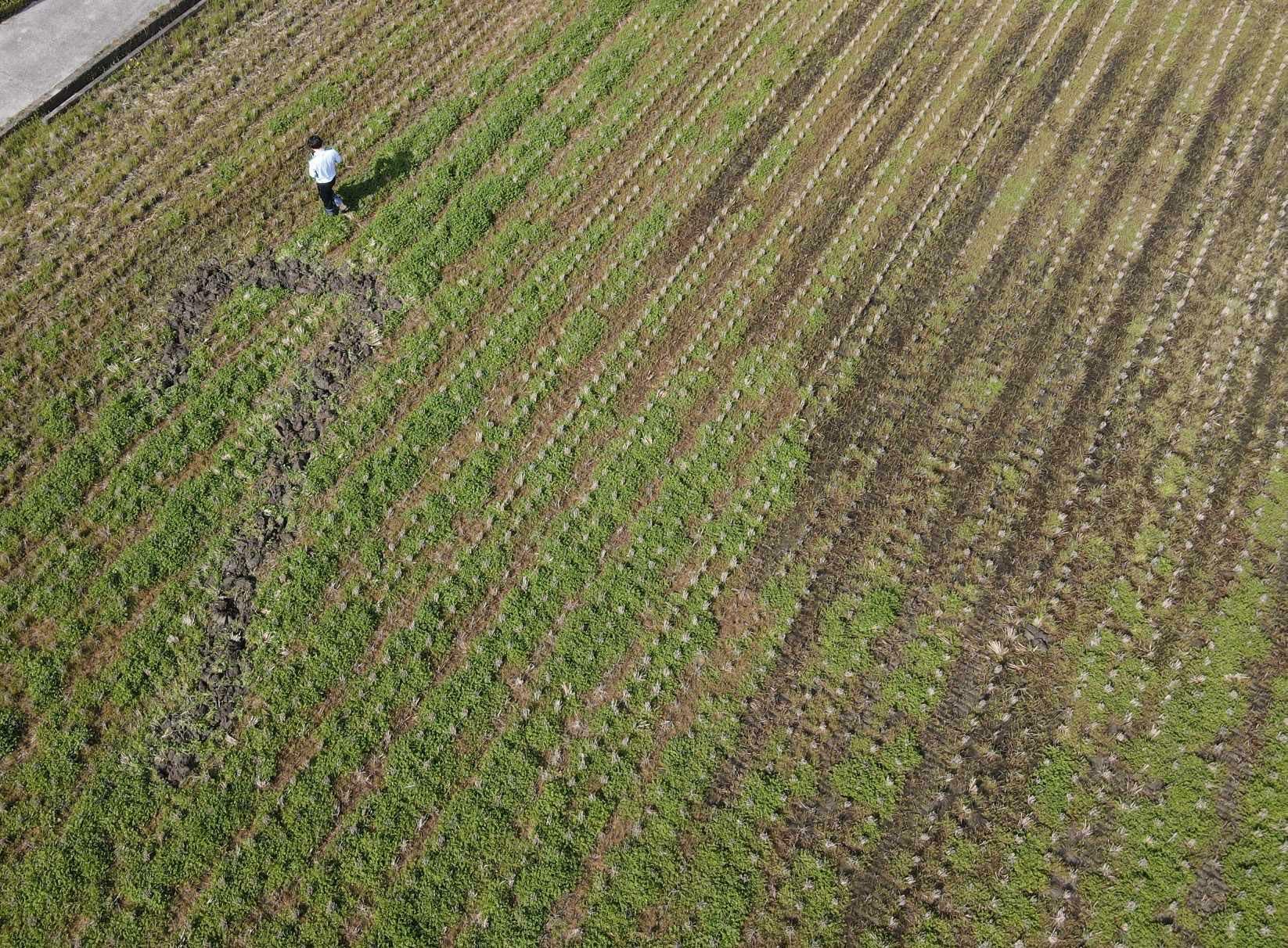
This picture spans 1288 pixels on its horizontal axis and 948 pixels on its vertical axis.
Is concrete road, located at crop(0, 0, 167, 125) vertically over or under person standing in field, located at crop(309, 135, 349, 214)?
over

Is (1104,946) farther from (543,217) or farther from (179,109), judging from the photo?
(179,109)

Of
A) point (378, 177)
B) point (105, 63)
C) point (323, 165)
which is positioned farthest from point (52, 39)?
point (323, 165)

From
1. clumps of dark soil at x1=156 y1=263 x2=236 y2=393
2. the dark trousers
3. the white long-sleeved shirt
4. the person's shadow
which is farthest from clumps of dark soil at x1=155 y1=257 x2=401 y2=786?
the person's shadow

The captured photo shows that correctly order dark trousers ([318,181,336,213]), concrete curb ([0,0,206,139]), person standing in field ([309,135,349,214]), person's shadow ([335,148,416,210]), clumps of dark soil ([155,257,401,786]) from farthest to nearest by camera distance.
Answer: concrete curb ([0,0,206,139])
person's shadow ([335,148,416,210])
dark trousers ([318,181,336,213])
person standing in field ([309,135,349,214])
clumps of dark soil ([155,257,401,786])

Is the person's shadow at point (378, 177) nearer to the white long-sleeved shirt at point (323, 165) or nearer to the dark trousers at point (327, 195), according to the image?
the dark trousers at point (327, 195)

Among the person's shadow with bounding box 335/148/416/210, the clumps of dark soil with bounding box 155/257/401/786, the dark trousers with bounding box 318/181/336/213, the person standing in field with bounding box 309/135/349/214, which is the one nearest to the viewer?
the clumps of dark soil with bounding box 155/257/401/786

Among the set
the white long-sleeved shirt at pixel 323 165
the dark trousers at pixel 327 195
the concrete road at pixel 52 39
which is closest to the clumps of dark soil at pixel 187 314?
the dark trousers at pixel 327 195

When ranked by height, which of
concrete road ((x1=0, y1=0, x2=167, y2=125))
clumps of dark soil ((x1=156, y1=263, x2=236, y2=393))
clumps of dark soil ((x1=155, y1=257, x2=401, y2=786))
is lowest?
clumps of dark soil ((x1=155, y1=257, x2=401, y2=786))

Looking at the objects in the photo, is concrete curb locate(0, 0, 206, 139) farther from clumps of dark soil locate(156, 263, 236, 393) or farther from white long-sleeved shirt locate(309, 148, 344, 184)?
white long-sleeved shirt locate(309, 148, 344, 184)

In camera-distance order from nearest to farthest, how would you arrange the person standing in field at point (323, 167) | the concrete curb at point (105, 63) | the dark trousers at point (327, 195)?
the person standing in field at point (323, 167) < the dark trousers at point (327, 195) < the concrete curb at point (105, 63)
